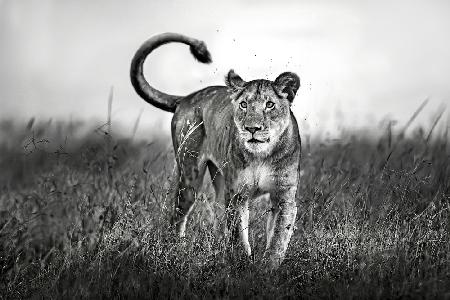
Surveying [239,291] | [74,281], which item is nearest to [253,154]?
[239,291]

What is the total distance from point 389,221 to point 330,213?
0.68 m

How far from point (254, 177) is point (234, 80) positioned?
79 centimetres

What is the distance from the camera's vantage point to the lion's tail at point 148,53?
637 cm

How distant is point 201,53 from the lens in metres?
6.36

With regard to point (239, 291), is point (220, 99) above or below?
above

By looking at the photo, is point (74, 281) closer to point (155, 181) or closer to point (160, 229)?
point (160, 229)

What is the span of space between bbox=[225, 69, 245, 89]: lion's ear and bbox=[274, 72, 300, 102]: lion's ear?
301 millimetres

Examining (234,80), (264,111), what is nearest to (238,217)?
(264,111)

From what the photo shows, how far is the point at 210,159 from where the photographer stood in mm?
6184

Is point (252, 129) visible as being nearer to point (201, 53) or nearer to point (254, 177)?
point (254, 177)

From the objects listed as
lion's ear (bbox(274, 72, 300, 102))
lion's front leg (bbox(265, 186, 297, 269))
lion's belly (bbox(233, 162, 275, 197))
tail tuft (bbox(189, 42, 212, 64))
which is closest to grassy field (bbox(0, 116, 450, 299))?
lion's front leg (bbox(265, 186, 297, 269))

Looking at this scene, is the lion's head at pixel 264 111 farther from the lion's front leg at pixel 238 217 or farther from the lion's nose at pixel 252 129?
the lion's front leg at pixel 238 217

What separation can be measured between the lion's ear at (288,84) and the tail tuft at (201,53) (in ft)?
3.95

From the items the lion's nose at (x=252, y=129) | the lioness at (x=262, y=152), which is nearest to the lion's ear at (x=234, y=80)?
the lioness at (x=262, y=152)
